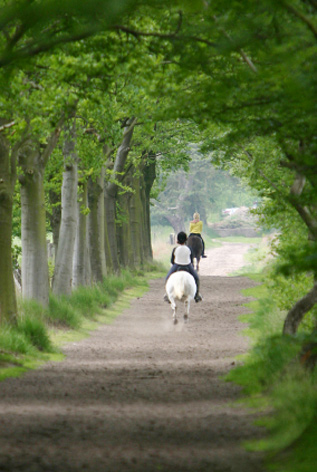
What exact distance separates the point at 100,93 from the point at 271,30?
5.60m

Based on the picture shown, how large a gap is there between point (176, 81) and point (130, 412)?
3.76 meters

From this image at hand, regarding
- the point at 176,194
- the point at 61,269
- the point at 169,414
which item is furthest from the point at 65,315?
the point at 176,194

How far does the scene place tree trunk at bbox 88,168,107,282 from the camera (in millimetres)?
26078

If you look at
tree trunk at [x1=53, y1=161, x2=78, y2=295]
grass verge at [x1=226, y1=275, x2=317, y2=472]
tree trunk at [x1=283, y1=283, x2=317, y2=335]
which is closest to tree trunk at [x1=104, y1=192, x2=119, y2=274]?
tree trunk at [x1=53, y1=161, x2=78, y2=295]

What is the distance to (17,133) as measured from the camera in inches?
538

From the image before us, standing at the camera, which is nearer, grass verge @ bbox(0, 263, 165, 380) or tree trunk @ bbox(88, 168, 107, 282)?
grass verge @ bbox(0, 263, 165, 380)

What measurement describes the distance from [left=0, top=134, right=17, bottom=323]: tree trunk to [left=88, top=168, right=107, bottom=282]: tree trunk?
11886mm

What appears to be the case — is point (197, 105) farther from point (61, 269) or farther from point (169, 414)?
point (61, 269)

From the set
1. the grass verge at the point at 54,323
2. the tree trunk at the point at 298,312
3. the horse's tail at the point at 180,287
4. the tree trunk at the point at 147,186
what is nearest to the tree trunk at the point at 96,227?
the grass verge at the point at 54,323

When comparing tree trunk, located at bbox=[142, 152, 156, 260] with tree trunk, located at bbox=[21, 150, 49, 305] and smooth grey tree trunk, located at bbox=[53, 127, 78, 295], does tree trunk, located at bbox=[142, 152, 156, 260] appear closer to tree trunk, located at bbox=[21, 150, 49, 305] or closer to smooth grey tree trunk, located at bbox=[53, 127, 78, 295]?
smooth grey tree trunk, located at bbox=[53, 127, 78, 295]

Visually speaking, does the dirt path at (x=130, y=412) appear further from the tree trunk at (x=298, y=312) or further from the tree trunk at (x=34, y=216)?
the tree trunk at (x=34, y=216)

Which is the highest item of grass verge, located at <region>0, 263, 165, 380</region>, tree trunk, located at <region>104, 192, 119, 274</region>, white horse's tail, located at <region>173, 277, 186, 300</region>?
tree trunk, located at <region>104, 192, 119, 274</region>

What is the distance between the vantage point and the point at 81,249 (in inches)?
923

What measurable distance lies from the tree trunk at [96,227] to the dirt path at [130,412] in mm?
9306
